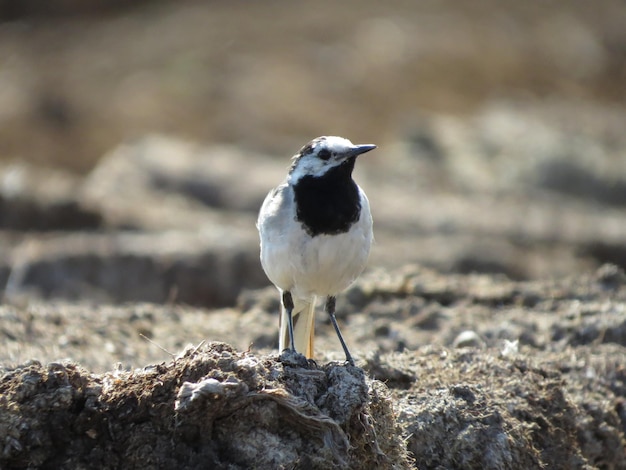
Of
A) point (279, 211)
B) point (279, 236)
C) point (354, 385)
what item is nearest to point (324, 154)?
point (279, 211)

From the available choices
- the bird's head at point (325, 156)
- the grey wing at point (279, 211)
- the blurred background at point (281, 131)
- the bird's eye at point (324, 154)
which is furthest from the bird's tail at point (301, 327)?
the blurred background at point (281, 131)

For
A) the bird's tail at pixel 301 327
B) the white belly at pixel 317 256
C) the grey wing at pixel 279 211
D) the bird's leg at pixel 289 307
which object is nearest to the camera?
the white belly at pixel 317 256

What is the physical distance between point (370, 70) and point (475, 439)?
77.8 feet

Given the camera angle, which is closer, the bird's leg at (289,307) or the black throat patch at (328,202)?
the black throat patch at (328,202)

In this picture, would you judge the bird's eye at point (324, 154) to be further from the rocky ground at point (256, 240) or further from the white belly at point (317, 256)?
the rocky ground at point (256, 240)

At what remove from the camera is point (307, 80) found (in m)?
29.0

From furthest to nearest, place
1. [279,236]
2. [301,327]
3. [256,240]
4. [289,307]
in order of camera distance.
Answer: [256,240]
[301,327]
[289,307]
[279,236]

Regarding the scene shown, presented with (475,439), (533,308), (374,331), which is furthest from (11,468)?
(533,308)

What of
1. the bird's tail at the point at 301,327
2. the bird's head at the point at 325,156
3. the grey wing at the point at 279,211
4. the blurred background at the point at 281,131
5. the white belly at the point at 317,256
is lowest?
the blurred background at the point at 281,131

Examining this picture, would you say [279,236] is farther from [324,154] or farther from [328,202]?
[324,154]

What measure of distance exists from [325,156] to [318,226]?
485 mm

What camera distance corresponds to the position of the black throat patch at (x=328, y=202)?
6871 millimetres

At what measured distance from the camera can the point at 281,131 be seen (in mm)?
25906

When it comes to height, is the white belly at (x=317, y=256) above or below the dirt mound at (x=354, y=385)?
above
